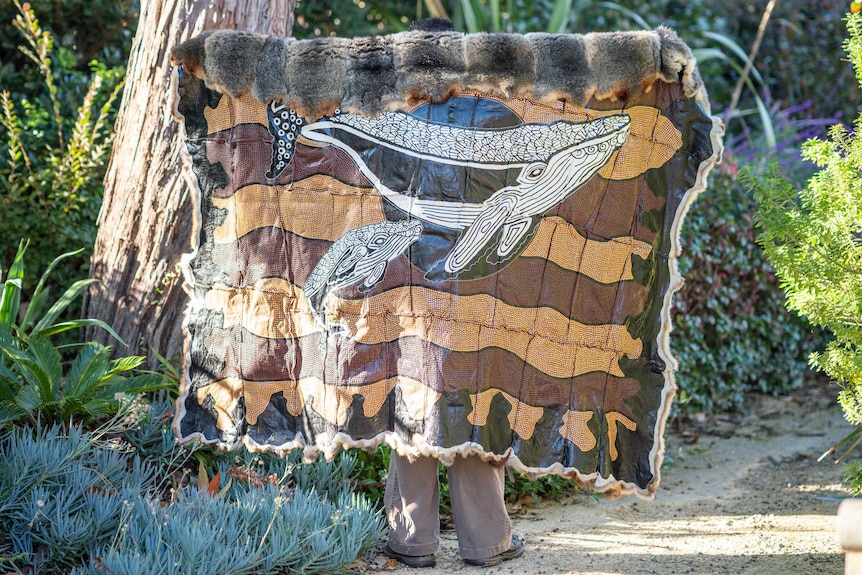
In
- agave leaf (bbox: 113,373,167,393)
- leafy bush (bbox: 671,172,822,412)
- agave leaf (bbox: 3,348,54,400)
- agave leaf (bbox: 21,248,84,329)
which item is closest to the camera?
agave leaf (bbox: 3,348,54,400)

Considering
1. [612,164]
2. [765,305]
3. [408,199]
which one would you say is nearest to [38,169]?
[408,199]

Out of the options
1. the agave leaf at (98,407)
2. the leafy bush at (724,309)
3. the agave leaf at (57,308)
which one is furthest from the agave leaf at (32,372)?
the leafy bush at (724,309)

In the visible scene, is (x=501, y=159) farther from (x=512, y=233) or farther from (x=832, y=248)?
(x=832, y=248)

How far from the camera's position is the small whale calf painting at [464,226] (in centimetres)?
300

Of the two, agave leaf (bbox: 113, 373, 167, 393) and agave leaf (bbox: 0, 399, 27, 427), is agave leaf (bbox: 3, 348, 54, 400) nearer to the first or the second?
agave leaf (bbox: 0, 399, 27, 427)

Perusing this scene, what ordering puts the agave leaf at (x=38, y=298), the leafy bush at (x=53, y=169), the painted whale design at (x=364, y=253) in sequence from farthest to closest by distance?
the leafy bush at (x=53, y=169) < the agave leaf at (x=38, y=298) < the painted whale design at (x=364, y=253)

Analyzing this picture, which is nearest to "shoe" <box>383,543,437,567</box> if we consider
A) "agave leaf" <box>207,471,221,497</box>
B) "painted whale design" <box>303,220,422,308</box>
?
"agave leaf" <box>207,471,221,497</box>

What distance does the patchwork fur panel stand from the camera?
2896 millimetres

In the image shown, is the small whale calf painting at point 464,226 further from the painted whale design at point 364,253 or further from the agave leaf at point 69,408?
the agave leaf at point 69,408

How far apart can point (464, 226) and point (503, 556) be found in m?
1.33

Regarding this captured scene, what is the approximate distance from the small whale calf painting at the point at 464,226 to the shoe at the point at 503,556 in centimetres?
43

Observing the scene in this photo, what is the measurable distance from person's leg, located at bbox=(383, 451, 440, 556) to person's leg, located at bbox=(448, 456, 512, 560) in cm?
9

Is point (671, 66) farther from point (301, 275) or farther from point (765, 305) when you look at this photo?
point (765, 305)

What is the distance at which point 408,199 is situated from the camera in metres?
3.10
